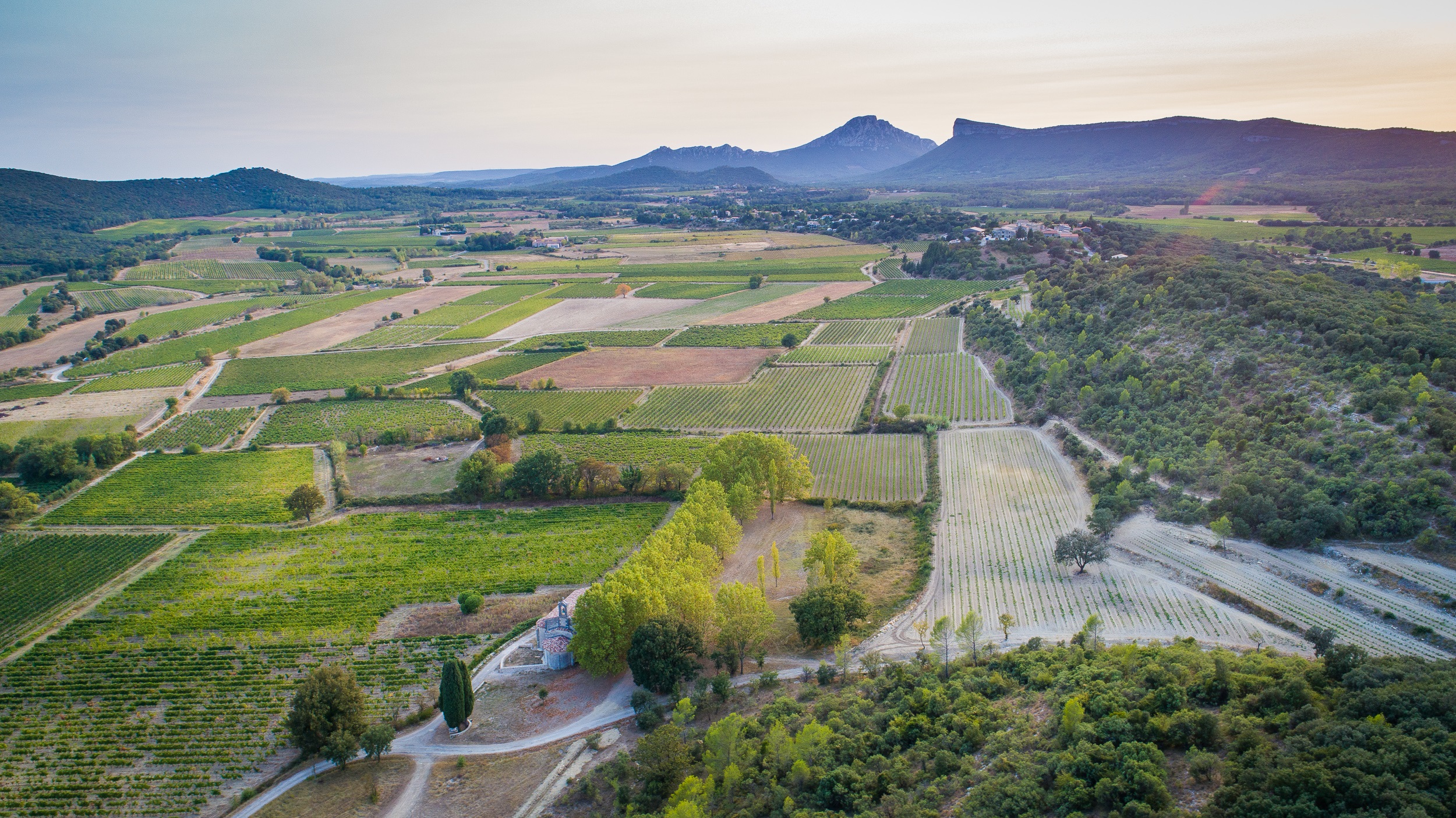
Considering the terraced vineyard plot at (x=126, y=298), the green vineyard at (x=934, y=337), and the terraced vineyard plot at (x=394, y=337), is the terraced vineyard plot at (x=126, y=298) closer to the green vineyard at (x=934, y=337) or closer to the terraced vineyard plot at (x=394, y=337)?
the terraced vineyard plot at (x=394, y=337)

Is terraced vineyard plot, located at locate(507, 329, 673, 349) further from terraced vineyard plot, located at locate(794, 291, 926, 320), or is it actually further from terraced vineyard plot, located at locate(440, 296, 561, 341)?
terraced vineyard plot, located at locate(794, 291, 926, 320)

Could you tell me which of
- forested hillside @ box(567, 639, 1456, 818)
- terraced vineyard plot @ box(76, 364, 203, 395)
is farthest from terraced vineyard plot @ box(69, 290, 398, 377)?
forested hillside @ box(567, 639, 1456, 818)

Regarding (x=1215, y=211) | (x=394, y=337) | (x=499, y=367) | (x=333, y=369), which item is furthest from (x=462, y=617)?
(x=1215, y=211)

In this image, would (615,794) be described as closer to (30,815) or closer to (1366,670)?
(30,815)

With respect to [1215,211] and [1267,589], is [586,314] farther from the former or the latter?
[1215,211]

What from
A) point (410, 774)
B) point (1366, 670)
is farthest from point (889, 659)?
point (410, 774)

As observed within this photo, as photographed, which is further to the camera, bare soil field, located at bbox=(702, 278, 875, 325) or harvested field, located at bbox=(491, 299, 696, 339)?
bare soil field, located at bbox=(702, 278, 875, 325)
